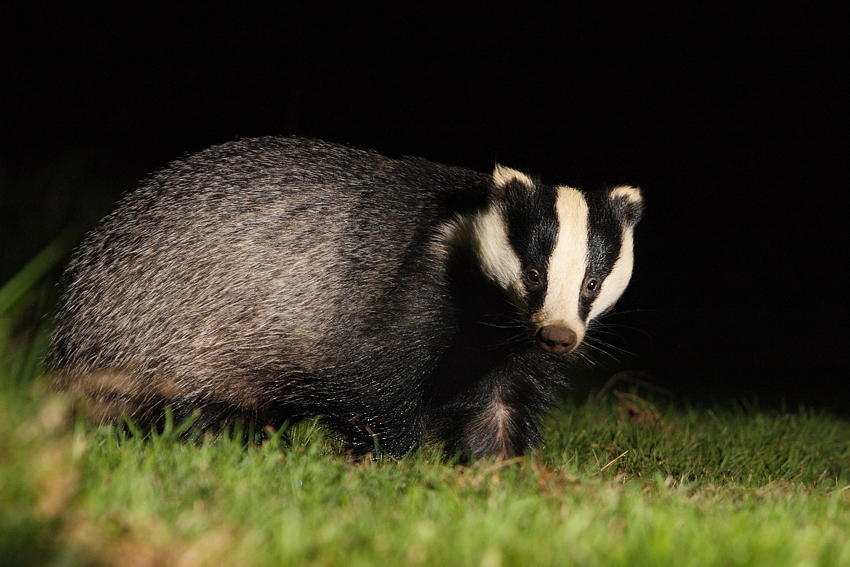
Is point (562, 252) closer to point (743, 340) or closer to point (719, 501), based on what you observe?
point (719, 501)

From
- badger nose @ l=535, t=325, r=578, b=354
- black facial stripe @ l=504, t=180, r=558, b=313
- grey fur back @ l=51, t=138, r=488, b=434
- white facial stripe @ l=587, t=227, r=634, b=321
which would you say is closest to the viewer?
badger nose @ l=535, t=325, r=578, b=354

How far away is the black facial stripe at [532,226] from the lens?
3131mm

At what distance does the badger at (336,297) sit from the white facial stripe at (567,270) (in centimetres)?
1

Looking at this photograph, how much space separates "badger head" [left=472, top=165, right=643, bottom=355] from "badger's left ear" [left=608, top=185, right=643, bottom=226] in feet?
0.09

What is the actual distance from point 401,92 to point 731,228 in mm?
3441

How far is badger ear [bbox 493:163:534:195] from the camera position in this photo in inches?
130

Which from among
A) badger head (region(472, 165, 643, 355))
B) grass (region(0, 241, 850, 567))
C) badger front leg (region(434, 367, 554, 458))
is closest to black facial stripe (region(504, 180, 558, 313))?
badger head (region(472, 165, 643, 355))

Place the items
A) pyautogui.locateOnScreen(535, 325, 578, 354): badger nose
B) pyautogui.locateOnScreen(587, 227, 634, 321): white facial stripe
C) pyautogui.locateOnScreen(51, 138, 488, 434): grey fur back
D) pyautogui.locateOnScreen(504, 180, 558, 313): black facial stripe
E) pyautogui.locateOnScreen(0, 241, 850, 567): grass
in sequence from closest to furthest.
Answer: pyautogui.locateOnScreen(0, 241, 850, 567): grass
pyautogui.locateOnScreen(535, 325, 578, 354): badger nose
pyautogui.locateOnScreen(504, 180, 558, 313): black facial stripe
pyautogui.locateOnScreen(587, 227, 634, 321): white facial stripe
pyautogui.locateOnScreen(51, 138, 488, 434): grey fur back

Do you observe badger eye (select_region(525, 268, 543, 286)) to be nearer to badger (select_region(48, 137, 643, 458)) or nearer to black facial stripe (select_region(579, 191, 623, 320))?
badger (select_region(48, 137, 643, 458))

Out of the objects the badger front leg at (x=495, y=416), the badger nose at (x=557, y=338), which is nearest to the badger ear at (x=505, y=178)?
the badger nose at (x=557, y=338)

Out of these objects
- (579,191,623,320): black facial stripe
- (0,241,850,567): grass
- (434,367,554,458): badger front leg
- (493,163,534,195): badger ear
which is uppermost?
(493,163,534,195): badger ear

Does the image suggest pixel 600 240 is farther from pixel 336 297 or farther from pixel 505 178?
pixel 336 297

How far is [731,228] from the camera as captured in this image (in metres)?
8.00

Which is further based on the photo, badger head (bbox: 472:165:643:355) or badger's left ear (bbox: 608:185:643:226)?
badger's left ear (bbox: 608:185:643:226)
